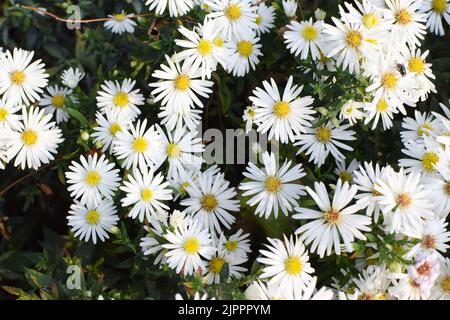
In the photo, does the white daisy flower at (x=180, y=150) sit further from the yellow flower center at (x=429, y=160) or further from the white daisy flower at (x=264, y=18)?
the yellow flower center at (x=429, y=160)

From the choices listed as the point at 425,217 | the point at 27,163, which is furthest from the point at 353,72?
the point at 27,163

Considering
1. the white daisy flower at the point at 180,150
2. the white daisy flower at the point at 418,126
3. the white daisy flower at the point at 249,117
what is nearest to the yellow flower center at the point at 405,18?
the white daisy flower at the point at 418,126

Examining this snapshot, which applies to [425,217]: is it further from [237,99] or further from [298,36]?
[237,99]

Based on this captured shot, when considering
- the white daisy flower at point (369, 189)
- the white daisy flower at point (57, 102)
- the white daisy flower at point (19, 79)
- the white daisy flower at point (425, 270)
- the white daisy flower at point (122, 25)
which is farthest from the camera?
the white daisy flower at point (122, 25)

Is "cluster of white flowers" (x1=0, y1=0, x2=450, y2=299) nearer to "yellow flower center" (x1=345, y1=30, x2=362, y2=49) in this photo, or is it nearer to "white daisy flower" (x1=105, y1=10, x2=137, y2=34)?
"yellow flower center" (x1=345, y1=30, x2=362, y2=49)

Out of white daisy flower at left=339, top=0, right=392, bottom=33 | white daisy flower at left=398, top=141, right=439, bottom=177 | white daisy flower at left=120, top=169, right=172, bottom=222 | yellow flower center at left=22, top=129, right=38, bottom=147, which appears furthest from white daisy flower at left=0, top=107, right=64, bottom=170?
white daisy flower at left=398, top=141, right=439, bottom=177

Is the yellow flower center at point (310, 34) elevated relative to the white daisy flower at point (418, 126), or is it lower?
elevated

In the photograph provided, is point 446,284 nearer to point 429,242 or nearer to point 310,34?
point 429,242

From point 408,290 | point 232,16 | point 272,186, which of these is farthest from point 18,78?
point 408,290
